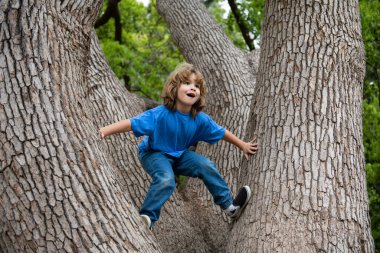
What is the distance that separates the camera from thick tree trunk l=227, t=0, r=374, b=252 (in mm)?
3508

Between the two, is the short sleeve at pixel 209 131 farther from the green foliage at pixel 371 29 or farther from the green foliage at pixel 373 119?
the green foliage at pixel 371 29

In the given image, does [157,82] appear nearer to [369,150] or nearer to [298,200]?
[369,150]

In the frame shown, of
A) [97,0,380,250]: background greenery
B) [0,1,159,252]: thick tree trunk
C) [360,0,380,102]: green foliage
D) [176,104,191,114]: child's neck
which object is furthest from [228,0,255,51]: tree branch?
[0,1,159,252]: thick tree trunk

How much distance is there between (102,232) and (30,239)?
40cm

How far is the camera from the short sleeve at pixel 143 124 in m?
3.99

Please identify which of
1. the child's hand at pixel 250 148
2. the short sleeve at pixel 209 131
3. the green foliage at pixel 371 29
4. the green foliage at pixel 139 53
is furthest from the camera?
the green foliage at pixel 139 53

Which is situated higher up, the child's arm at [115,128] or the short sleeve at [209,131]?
the child's arm at [115,128]

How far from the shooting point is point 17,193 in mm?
2975

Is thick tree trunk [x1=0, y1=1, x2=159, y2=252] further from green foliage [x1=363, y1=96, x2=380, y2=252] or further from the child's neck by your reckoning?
green foliage [x1=363, y1=96, x2=380, y2=252]

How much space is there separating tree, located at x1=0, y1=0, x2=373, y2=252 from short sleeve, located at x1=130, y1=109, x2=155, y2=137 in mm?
362

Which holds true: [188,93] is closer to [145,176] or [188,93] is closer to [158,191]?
[158,191]

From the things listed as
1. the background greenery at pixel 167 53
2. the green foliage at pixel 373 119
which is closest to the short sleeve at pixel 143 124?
the background greenery at pixel 167 53

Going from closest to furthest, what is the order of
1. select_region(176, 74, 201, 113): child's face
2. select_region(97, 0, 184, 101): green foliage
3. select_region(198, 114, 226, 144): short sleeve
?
select_region(176, 74, 201, 113): child's face < select_region(198, 114, 226, 144): short sleeve < select_region(97, 0, 184, 101): green foliage

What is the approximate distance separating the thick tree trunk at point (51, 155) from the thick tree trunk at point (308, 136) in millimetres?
891
